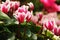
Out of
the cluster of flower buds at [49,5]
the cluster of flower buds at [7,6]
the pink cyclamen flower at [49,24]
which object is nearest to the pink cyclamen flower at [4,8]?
the cluster of flower buds at [7,6]

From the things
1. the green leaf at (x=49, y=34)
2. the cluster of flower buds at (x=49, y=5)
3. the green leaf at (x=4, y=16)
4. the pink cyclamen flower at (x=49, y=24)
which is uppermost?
the green leaf at (x=4, y=16)

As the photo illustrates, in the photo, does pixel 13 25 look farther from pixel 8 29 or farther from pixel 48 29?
pixel 48 29

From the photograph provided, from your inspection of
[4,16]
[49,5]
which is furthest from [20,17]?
[49,5]

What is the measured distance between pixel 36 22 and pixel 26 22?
0.17 metres

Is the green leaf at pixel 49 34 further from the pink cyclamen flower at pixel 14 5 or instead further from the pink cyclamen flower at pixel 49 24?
the pink cyclamen flower at pixel 14 5

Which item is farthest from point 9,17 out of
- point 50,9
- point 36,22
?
point 50,9

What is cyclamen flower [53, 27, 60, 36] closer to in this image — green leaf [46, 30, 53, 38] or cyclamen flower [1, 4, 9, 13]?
green leaf [46, 30, 53, 38]

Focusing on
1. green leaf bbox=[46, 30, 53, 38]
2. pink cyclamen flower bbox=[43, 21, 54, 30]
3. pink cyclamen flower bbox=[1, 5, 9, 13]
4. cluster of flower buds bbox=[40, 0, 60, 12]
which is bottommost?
cluster of flower buds bbox=[40, 0, 60, 12]

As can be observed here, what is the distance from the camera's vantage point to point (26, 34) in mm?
936

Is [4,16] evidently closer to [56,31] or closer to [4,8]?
[4,8]

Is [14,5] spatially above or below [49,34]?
above

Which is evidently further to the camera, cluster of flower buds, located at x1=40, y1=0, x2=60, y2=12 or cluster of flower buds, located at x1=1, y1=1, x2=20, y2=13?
cluster of flower buds, located at x1=40, y1=0, x2=60, y2=12

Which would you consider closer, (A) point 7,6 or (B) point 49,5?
(A) point 7,6

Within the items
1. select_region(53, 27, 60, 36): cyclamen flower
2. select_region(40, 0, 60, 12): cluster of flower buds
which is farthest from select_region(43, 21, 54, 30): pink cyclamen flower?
select_region(40, 0, 60, 12): cluster of flower buds
